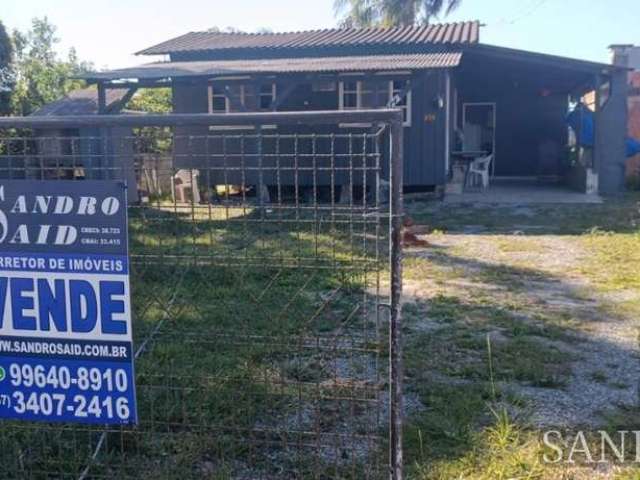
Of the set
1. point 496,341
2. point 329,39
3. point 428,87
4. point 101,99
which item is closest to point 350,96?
point 428,87

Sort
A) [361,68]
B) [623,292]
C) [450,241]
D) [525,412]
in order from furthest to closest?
[361,68], [450,241], [623,292], [525,412]

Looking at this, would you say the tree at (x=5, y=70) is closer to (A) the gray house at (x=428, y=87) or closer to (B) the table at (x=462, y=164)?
(A) the gray house at (x=428, y=87)

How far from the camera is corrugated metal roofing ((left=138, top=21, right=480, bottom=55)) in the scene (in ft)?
48.9


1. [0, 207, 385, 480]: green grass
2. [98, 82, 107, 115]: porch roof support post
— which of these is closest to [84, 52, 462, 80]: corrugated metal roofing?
[98, 82, 107, 115]: porch roof support post

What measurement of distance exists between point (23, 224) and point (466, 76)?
16.4 metres

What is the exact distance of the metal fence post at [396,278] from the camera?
2139 millimetres

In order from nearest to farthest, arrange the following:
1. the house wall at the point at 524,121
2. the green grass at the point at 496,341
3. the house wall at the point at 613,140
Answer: the green grass at the point at 496,341 < the house wall at the point at 613,140 < the house wall at the point at 524,121

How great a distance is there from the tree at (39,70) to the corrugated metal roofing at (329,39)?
386 centimetres

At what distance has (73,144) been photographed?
254 centimetres

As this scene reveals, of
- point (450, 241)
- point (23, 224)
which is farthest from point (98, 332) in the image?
point (450, 241)

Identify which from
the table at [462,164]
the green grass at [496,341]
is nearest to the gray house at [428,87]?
the table at [462,164]

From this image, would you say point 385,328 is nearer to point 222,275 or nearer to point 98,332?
point 222,275

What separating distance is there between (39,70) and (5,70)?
443 cm

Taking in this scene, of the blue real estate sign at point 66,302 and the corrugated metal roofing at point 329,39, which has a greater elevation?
the corrugated metal roofing at point 329,39
